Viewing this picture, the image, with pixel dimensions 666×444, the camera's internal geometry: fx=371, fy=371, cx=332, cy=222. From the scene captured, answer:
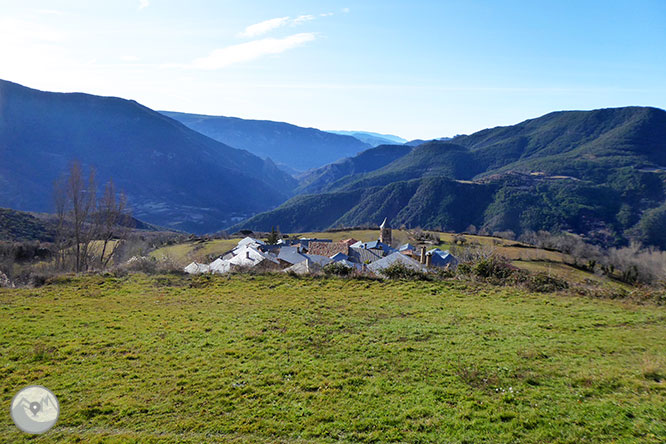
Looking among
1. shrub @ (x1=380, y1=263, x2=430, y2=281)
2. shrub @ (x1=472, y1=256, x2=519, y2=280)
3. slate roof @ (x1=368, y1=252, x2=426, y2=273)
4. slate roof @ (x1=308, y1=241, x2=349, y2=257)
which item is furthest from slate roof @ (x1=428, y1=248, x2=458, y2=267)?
shrub @ (x1=380, y1=263, x2=430, y2=281)

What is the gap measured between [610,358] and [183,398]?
11.9 meters

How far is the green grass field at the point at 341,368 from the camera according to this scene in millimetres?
7758

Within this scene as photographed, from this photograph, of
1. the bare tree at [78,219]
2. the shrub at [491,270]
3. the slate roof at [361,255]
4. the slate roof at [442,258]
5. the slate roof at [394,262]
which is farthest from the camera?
the slate roof at [442,258]

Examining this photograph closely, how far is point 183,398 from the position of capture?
9141 mm

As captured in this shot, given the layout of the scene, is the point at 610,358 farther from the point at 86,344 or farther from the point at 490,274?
the point at 86,344

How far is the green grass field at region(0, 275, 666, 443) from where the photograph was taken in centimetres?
776

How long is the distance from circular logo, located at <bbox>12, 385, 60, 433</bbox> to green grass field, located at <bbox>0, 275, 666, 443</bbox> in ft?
0.77

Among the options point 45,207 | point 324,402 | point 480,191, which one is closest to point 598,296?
point 324,402

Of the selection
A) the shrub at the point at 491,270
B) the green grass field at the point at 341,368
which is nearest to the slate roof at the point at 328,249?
the shrub at the point at 491,270

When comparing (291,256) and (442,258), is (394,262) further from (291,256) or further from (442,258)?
(442,258)

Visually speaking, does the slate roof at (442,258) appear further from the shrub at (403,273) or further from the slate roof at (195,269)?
the slate roof at (195,269)

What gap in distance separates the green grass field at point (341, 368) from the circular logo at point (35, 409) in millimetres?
234

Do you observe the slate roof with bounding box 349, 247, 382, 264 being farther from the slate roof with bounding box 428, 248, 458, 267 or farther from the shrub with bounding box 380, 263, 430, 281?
the shrub with bounding box 380, 263, 430, 281

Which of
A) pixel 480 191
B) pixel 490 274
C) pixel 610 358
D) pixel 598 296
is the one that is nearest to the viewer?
pixel 610 358
